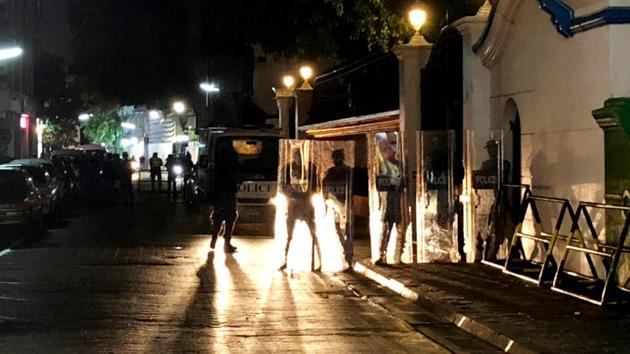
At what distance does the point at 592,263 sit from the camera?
12.5 meters

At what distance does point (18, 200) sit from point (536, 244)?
39.2ft

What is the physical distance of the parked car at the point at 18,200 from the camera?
2108 cm

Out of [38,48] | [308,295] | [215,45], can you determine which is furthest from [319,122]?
[38,48]

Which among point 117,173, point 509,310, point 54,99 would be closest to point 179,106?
point 117,173

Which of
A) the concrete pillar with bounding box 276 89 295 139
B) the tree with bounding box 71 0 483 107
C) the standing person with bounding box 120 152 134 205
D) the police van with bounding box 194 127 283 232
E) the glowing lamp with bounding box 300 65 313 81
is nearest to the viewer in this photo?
the police van with bounding box 194 127 283 232

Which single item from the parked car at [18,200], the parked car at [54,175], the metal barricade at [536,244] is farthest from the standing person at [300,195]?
the parked car at [54,175]

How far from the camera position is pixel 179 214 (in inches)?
1147

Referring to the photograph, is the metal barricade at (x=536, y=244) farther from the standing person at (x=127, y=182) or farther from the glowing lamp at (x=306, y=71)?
the standing person at (x=127, y=182)

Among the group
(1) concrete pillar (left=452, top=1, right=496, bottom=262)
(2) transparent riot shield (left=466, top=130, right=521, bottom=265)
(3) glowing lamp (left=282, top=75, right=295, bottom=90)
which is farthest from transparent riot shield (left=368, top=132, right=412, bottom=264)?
(3) glowing lamp (left=282, top=75, right=295, bottom=90)

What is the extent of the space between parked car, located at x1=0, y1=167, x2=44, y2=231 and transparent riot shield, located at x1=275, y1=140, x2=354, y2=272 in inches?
305

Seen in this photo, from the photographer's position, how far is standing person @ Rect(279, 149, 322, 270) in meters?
15.7

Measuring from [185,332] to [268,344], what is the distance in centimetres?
110

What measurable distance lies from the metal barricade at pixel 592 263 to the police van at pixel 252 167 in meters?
10.7

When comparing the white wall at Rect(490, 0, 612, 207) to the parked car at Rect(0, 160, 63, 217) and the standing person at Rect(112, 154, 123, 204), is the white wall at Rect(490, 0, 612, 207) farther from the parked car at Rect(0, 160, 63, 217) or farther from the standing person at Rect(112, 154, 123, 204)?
the standing person at Rect(112, 154, 123, 204)
